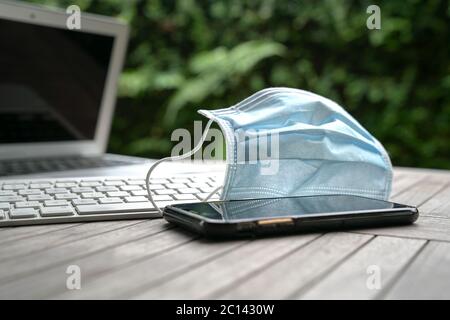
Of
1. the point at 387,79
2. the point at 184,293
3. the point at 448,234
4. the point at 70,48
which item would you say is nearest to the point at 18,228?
the point at 184,293

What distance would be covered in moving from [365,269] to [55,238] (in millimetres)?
355

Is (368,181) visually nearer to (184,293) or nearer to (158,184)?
(158,184)

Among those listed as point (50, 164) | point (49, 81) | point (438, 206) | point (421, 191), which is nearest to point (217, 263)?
point (438, 206)

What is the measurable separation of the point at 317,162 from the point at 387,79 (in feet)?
6.60

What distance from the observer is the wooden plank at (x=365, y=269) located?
495mm

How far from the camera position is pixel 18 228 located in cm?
73

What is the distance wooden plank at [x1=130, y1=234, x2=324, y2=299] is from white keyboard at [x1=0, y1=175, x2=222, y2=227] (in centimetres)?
22

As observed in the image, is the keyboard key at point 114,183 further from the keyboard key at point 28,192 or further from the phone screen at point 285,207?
the phone screen at point 285,207

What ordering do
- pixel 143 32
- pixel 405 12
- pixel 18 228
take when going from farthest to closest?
pixel 143 32 → pixel 405 12 → pixel 18 228

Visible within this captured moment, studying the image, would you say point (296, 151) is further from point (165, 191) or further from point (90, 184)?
point (90, 184)

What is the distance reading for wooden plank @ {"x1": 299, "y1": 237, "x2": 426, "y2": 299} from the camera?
19.5 inches

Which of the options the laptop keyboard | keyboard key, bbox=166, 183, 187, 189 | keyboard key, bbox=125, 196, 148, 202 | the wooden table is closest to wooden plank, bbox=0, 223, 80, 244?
the wooden table

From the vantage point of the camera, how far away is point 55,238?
2.24 feet

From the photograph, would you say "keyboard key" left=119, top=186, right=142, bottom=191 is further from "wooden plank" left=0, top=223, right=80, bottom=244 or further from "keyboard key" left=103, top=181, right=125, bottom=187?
"wooden plank" left=0, top=223, right=80, bottom=244
